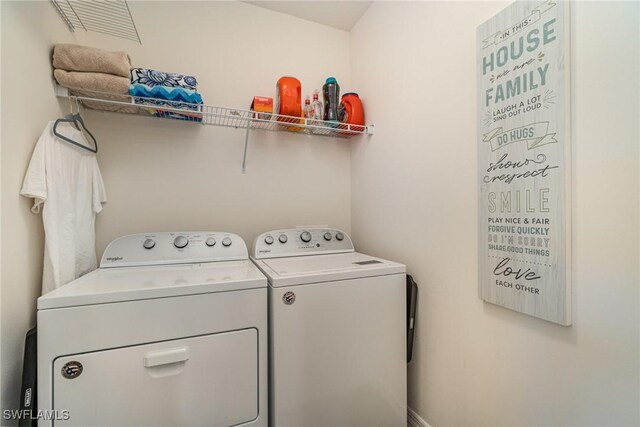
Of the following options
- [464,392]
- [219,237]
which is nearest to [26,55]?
[219,237]

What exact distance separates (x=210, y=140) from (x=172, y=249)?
702 mm

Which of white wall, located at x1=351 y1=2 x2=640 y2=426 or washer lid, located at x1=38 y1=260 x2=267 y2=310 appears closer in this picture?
white wall, located at x1=351 y1=2 x2=640 y2=426

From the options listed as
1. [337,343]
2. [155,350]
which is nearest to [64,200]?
[155,350]

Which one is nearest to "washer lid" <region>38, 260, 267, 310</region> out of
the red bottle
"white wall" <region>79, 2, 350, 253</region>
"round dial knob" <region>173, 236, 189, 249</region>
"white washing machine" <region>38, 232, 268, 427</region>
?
"white washing machine" <region>38, 232, 268, 427</region>

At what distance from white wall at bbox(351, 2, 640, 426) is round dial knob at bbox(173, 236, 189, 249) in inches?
43.1

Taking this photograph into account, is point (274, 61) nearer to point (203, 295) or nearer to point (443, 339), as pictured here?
point (203, 295)

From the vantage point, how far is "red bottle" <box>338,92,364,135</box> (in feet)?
5.79

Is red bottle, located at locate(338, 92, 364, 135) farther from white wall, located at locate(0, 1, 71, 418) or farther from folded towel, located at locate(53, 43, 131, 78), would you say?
white wall, located at locate(0, 1, 71, 418)

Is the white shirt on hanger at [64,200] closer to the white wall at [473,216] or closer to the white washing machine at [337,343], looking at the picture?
A: the white washing machine at [337,343]

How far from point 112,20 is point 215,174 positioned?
892mm

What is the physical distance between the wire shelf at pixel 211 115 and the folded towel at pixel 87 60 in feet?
0.32

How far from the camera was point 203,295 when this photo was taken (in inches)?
37.9

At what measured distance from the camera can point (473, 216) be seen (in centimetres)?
108

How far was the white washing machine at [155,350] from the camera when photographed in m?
0.82
